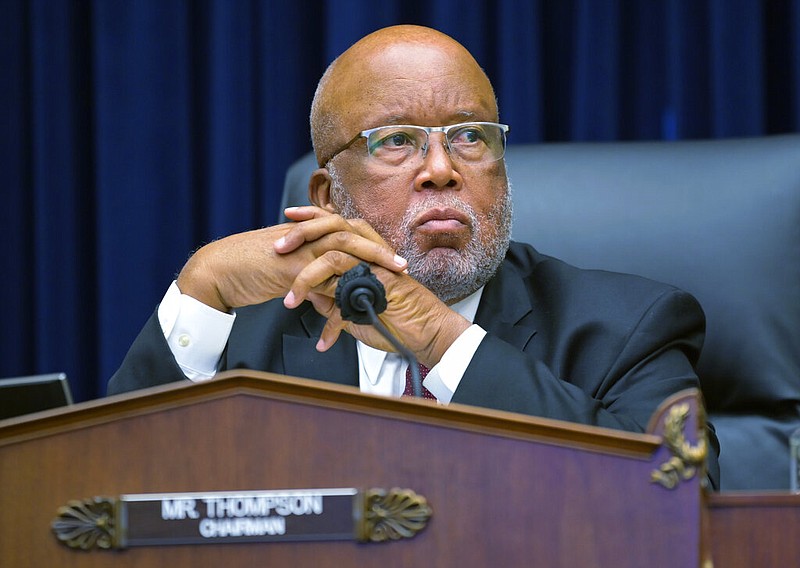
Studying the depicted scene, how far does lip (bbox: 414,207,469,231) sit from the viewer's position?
1778 mm

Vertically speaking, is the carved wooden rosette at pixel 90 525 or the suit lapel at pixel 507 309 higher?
the suit lapel at pixel 507 309

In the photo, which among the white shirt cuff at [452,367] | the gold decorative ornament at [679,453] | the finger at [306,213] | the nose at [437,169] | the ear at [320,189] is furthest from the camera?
the ear at [320,189]

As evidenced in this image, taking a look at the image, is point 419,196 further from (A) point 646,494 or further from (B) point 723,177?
(A) point 646,494

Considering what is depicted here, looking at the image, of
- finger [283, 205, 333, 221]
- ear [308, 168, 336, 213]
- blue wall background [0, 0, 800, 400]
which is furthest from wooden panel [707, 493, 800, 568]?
blue wall background [0, 0, 800, 400]

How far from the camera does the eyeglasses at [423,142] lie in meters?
1.80

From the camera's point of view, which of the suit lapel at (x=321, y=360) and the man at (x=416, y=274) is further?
the suit lapel at (x=321, y=360)

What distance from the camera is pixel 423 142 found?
180 centimetres

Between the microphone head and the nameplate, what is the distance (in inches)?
15.1

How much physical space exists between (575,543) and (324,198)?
4.40 ft

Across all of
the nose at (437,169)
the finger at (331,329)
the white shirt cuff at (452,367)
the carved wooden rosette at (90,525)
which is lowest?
the carved wooden rosette at (90,525)

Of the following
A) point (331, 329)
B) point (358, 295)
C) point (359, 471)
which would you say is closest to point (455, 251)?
point (331, 329)

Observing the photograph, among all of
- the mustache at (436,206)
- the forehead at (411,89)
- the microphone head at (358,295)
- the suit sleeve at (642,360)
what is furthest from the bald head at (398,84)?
the microphone head at (358,295)

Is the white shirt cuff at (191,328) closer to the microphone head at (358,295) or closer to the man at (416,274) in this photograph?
the man at (416,274)

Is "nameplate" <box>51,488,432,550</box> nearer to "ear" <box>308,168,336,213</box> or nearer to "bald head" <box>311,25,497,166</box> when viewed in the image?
"bald head" <box>311,25,497,166</box>
